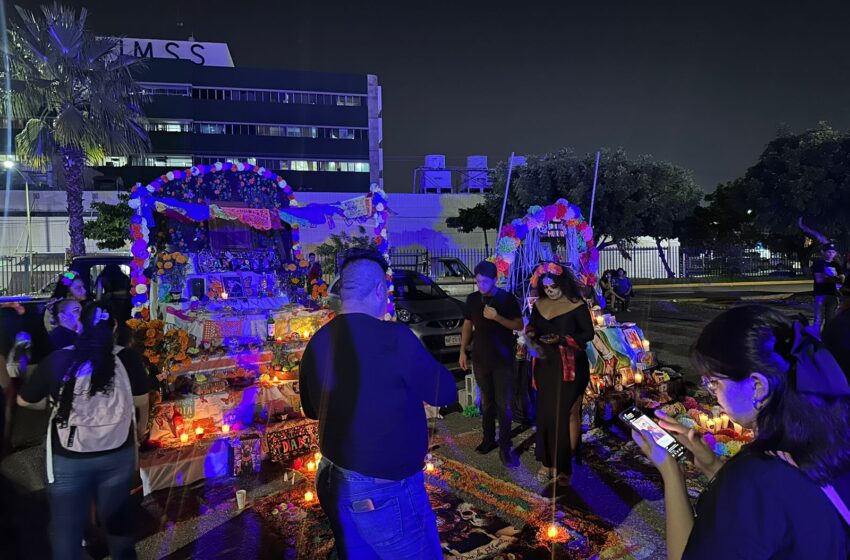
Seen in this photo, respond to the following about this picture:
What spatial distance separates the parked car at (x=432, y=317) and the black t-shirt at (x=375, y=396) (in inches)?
277

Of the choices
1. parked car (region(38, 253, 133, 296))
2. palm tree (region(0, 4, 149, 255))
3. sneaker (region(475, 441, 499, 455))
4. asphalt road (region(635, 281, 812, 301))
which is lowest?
sneaker (region(475, 441, 499, 455))

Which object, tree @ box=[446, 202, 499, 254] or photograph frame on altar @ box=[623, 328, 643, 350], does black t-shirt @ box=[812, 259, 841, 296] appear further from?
tree @ box=[446, 202, 499, 254]

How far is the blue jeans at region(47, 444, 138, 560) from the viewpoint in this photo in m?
2.83

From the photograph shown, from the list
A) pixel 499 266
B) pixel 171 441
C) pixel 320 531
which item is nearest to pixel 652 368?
pixel 499 266

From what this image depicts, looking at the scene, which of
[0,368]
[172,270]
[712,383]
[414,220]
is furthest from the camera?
[414,220]

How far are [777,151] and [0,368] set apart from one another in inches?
1118

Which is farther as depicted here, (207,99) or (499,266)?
(207,99)

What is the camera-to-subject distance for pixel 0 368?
365 centimetres

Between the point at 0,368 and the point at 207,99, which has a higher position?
the point at 207,99

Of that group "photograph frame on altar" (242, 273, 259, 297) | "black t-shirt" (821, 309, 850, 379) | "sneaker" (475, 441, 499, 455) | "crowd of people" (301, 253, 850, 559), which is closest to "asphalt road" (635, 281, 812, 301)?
"photograph frame on altar" (242, 273, 259, 297)

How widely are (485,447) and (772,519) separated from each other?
14.6 ft

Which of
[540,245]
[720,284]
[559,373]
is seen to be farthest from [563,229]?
[720,284]

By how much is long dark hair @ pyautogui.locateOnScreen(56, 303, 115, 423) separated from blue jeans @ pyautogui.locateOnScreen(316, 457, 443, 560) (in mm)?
1517

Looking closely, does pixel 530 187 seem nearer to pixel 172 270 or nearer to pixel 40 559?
pixel 172 270
